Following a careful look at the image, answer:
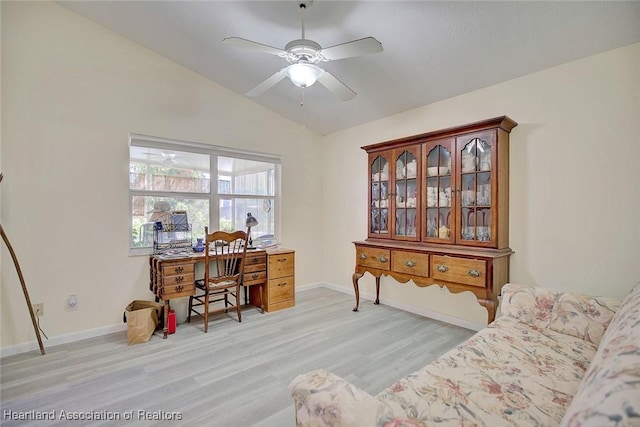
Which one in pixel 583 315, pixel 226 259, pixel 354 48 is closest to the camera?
pixel 583 315

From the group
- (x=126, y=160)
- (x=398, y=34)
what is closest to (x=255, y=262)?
(x=126, y=160)

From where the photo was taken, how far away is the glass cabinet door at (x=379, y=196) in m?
3.60

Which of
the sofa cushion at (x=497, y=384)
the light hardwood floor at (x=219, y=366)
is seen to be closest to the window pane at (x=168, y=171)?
the light hardwood floor at (x=219, y=366)

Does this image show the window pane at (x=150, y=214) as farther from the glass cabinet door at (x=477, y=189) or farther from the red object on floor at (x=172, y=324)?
the glass cabinet door at (x=477, y=189)

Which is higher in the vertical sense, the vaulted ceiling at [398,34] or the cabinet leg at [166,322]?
the vaulted ceiling at [398,34]

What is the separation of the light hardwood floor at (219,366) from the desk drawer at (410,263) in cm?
62

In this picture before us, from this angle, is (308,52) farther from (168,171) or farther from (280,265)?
(280,265)

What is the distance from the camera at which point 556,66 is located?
2580 millimetres

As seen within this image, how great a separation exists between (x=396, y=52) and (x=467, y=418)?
272cm

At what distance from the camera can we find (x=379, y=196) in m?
3.70

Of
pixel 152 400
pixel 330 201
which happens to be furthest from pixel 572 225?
pixel 152 400

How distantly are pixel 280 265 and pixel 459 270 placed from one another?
209cm

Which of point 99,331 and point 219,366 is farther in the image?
point 99,331

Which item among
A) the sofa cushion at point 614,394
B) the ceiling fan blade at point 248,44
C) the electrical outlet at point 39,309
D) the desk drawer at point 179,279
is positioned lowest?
the electrical outlet at point 39,309
